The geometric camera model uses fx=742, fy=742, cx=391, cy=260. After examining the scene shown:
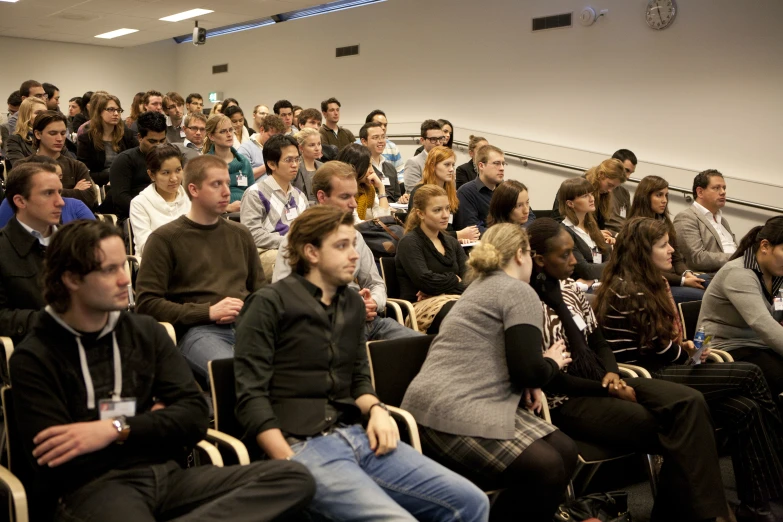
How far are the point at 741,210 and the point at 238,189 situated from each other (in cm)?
466

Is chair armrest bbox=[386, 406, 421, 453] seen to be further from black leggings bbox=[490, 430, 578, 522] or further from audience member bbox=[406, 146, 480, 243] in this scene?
audience member bbox=[406, 146, 480, 243]

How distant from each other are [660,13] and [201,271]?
20.1 feet

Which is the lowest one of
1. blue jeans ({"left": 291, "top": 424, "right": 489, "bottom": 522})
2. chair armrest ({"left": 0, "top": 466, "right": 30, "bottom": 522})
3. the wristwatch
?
blue jeans ({"left": 291, "top": 424, "right": 489, "bottom": 522})

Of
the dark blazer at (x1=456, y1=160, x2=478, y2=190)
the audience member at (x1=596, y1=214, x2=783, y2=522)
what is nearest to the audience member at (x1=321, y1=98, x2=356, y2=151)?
the dark blazer at (x1=456, y1=160, x2=478, y2=190)

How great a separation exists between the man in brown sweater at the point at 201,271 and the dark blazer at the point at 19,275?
1.21 feet

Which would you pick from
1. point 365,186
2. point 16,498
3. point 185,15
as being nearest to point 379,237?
point 365,186

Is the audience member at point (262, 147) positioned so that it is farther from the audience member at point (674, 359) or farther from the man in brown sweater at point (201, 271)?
the audience member at point (674, 359)

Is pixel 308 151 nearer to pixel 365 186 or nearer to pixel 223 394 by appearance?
pixel 365 186

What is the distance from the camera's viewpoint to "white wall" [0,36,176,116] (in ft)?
45.3

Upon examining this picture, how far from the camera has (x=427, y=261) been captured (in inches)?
155

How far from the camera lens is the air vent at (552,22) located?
821 centimetres

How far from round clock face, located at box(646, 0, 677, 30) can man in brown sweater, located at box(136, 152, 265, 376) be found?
19.0 ft

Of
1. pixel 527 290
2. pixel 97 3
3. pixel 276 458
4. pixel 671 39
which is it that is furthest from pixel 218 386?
pixel 97 3

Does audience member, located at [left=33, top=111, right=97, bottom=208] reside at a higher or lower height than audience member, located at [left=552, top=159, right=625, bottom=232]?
higher
